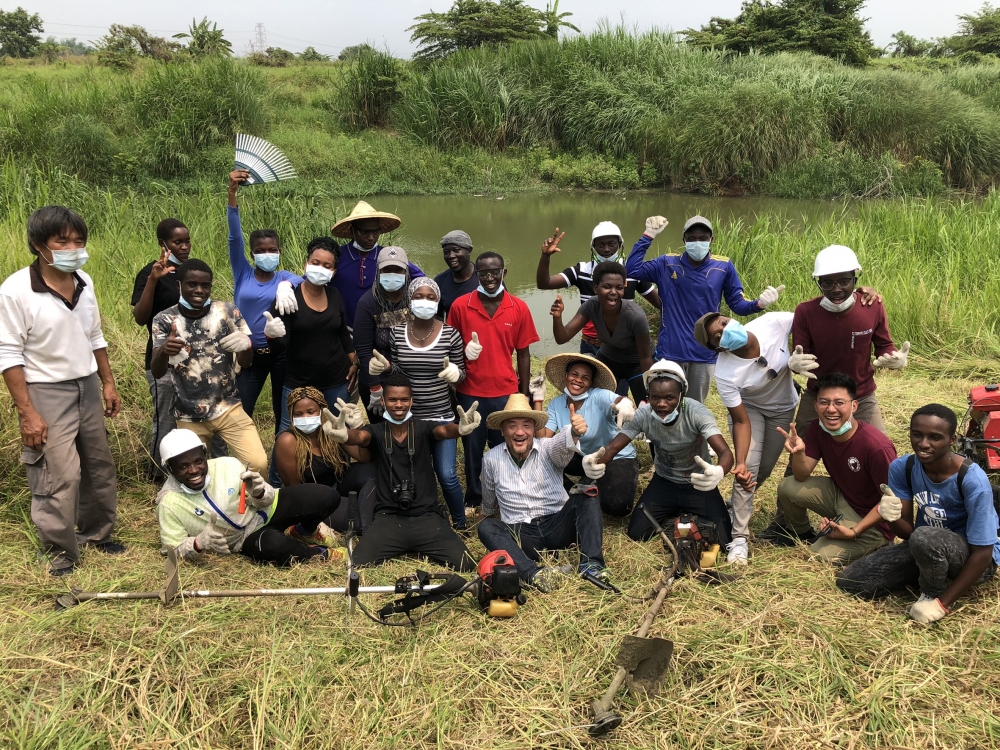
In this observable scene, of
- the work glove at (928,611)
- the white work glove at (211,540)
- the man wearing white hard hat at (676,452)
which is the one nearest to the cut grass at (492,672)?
the work glove at (928,611)

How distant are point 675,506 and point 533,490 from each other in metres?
0.88

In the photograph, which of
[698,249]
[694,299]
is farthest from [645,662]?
[698,249]

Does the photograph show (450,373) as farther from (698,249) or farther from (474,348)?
(698,249)

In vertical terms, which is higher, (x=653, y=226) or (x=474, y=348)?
(x=653, y=226)

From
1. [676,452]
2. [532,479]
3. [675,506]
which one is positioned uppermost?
[676,452]

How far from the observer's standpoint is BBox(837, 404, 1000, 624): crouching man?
11.1ft

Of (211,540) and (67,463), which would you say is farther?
(211,540)

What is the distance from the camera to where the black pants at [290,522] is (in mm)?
4121

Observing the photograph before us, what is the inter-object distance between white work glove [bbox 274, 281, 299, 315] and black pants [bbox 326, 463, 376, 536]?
106 cm

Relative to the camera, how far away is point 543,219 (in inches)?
603

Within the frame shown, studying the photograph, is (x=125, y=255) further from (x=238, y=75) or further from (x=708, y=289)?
(x=238, y=75)

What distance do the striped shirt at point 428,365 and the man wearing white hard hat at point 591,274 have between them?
107 cm

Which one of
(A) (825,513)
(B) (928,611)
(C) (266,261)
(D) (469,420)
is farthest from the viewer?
(C) (266,261)

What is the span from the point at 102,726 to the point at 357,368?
2.62 meters
